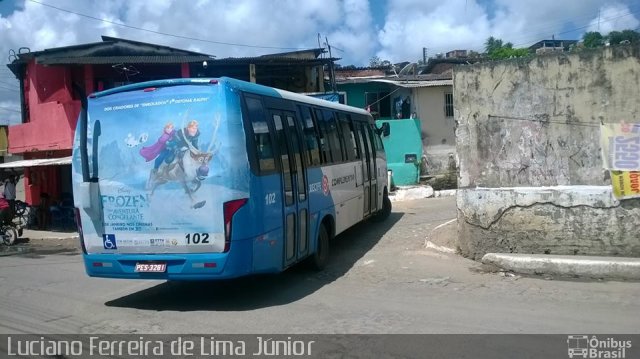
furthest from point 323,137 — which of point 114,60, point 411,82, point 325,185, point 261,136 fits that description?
point 411,82

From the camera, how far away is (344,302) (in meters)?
6.86

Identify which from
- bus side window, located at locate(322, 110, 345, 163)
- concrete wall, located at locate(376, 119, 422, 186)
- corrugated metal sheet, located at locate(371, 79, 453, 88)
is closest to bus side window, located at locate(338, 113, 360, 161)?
bus side window, located at locate(322, 110, 345, 163)

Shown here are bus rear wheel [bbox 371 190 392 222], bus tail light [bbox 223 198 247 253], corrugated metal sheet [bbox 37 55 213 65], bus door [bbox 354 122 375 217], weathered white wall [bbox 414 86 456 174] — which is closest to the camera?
bus tail light [bbox 223 198 247 253]

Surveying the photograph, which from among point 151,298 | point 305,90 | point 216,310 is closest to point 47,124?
point 305,90

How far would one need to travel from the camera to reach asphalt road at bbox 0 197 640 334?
587cm

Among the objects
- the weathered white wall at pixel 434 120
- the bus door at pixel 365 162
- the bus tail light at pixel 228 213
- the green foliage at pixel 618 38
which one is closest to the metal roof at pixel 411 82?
the weathered white wall at pixel 434 120

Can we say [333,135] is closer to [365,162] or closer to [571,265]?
[365,162]

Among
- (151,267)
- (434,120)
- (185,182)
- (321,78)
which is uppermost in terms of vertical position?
(321,78)

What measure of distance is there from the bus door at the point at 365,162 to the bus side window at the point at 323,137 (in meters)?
2.12

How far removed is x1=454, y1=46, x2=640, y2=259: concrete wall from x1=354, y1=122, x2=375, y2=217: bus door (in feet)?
8.73

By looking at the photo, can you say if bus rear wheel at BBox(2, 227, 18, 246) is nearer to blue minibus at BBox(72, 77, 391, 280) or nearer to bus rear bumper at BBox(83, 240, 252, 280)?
blue minibus at BBox(72, 77, 391, 280)

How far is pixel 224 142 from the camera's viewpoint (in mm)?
6289

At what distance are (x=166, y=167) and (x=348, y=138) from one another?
476 cm

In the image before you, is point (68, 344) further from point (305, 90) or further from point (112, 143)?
point (305, 90)
